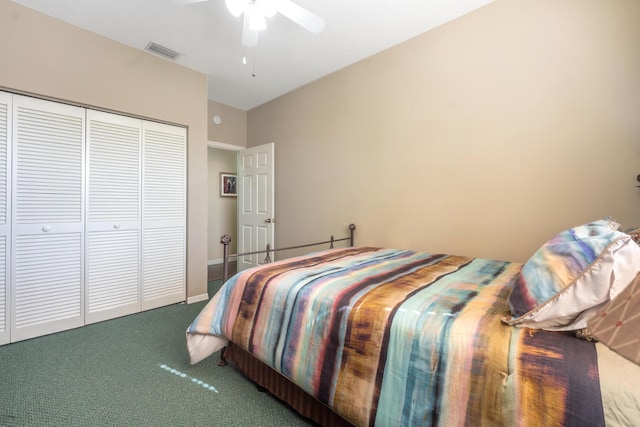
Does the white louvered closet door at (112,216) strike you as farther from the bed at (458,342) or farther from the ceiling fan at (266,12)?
the bed at (458,342)

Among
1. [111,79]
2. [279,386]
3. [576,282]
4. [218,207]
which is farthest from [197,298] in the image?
[576,282]

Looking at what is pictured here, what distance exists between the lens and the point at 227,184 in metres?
5.56

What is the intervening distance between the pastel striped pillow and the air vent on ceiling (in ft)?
11.4

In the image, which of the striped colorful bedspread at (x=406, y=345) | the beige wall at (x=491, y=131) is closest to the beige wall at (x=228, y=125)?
the beige wall at (x=491, y=131)

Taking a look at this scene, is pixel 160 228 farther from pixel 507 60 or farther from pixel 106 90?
pixel 507 60

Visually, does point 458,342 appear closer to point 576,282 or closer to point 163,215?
point 576,282

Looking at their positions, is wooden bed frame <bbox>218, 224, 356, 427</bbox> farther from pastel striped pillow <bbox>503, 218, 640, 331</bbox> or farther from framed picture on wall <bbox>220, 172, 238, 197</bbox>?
framed picture on wall <bbox>220, 172, 238, 197</bbox>

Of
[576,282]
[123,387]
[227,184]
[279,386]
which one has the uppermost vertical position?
[227,184]

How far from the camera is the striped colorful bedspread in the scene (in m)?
0.76

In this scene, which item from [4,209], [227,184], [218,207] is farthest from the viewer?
[227,184]

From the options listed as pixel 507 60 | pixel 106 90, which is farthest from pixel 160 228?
pixel 507 60

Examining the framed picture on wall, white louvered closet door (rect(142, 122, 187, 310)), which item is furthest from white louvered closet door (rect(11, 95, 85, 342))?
the framed picture on wall

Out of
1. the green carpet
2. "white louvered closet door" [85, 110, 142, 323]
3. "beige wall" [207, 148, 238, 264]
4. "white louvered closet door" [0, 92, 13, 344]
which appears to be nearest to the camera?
the green carpet

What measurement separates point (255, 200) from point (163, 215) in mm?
1356
